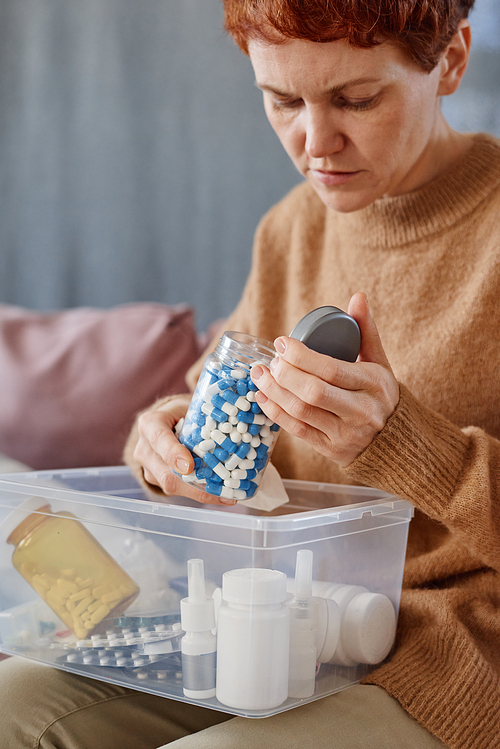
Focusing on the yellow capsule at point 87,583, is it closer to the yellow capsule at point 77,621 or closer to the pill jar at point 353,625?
the yellow capsule at point 77,621

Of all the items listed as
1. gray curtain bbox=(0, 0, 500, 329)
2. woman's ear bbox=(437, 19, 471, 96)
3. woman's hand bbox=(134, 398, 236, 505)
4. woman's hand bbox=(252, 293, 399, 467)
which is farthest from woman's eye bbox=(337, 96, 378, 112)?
gray curtain bbox=(0, 0, 500, 329)

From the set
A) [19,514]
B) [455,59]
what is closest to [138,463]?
[19,514]

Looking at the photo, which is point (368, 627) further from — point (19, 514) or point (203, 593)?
point (19, 514)

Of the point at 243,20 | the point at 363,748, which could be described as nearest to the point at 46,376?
the point at 243,20

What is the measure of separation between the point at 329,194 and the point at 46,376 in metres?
0.69

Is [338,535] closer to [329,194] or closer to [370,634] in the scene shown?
[370,634]

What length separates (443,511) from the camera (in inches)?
24.3

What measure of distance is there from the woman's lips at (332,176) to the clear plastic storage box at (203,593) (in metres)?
0.34

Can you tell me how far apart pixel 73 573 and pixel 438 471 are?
1.19ft

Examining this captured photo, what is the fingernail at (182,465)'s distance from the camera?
0.59 meters

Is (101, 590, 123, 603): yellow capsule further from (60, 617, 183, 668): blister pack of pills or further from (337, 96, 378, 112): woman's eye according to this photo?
(337, 96, 378, 112): woman's eye

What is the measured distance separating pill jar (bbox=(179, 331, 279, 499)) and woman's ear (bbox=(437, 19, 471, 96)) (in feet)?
1.26

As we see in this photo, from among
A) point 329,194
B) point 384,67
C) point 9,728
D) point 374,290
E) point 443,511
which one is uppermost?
point 384,67

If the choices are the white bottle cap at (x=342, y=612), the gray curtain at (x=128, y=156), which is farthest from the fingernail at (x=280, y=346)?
the gray curtain at (x=128, y=156)
